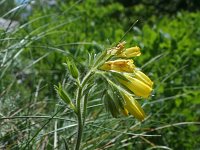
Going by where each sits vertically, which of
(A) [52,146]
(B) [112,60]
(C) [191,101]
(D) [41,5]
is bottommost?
(C) [191,101]

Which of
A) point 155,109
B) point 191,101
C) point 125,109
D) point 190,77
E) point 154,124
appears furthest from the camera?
point 190,77

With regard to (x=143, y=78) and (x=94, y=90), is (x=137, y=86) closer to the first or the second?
(x=143, y=78)

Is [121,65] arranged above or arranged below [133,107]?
above

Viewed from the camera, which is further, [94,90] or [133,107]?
[94,90]

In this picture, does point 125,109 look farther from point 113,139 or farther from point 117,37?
point 117,37

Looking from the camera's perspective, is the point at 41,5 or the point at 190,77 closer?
the point at 190,77

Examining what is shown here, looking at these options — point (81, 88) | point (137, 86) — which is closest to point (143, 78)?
point (137, 86)

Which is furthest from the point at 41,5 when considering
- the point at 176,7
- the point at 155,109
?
the point at 176,7
